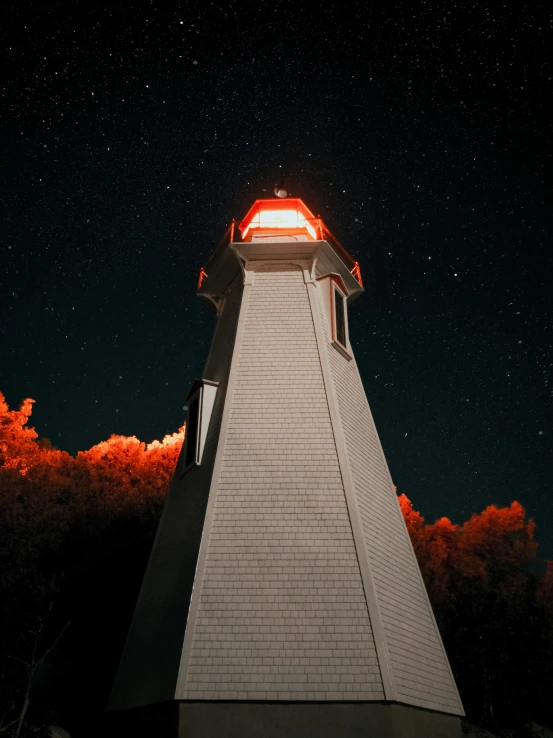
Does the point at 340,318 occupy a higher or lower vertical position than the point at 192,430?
higher

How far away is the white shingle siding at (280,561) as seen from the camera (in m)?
8.80

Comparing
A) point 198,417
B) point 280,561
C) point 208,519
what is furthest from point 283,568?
point 198,417

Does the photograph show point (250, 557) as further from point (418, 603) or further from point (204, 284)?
point (204, 284)

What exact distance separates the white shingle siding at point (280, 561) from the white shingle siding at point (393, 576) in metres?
0.51

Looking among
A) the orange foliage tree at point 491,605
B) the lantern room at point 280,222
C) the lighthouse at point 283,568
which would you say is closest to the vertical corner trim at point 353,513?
the lighthouse at point 283,568

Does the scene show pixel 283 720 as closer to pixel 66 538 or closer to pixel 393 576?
pixel 393 576

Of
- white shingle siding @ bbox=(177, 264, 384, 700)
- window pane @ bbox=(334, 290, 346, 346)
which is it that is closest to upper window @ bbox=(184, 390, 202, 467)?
white shingle siding @ bbox=(177, 264, 384, 700)

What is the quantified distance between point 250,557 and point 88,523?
20550 mm

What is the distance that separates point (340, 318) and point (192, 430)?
447cm

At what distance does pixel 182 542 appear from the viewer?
35.3ft

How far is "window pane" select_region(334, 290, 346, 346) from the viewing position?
14.0 metres

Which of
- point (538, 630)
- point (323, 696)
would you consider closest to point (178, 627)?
point (323, 696)

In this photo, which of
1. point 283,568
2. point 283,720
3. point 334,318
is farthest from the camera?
point 334,318

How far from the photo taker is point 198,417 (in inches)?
476
